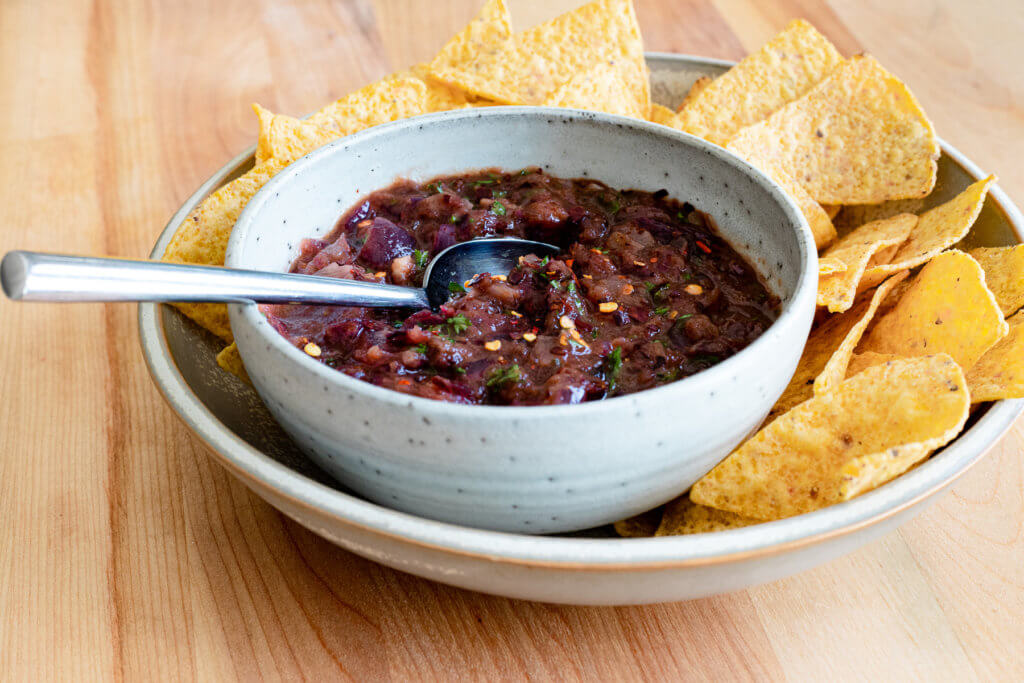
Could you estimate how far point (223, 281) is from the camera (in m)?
1.59

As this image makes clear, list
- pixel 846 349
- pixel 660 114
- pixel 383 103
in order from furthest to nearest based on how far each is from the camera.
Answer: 1. pixel 660 114
2. pixel 383 103
3. pixel 846 349

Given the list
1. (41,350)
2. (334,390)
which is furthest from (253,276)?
(41,350)

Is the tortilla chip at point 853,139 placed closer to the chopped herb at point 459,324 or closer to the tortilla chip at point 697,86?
the tortilla chip at point 697,86

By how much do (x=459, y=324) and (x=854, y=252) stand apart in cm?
102

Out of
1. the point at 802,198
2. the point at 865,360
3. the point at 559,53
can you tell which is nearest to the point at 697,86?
the point at 559,53

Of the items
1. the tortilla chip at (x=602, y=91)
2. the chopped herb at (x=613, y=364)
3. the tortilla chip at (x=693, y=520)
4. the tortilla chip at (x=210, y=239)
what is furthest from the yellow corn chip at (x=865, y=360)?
the tortilla chip at (x=210, y=239)

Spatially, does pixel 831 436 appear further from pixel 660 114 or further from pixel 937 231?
pixel 660 114

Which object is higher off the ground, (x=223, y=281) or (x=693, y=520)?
(x=223, y=281)

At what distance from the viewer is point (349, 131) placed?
2574 mm

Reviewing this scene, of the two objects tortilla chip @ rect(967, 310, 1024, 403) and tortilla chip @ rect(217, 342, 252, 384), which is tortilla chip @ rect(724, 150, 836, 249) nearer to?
tortilla chip @ rect(967, 310, 1024, 403)

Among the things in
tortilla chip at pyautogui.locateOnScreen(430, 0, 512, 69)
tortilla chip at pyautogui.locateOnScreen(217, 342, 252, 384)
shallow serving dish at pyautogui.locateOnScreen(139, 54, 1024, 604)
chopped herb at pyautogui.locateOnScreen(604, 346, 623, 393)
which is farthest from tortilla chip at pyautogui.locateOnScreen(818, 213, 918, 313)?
tortilla chip at pyautogui.locateOnScreen(217, 342, 252, 384)

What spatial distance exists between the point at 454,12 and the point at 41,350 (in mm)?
2685

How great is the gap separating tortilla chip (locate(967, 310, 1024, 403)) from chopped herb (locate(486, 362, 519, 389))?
94 centimetres

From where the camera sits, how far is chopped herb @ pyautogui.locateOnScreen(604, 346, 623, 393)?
1.72m
